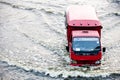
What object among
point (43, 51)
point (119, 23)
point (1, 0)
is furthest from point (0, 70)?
point (1, 0)

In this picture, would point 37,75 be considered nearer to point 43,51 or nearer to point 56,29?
point 43,51

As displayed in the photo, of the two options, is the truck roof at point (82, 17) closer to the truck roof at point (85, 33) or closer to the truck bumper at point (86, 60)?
the truck roof at point (85, 33)

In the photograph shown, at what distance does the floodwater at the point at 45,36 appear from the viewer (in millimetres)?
19328

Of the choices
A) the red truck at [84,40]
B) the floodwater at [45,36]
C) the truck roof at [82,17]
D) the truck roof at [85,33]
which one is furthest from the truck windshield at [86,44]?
the floodwater at [45,36]

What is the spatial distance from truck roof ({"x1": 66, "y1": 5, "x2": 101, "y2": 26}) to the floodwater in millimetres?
2404

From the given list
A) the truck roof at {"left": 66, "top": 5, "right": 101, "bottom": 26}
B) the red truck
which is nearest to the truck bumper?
the red truck

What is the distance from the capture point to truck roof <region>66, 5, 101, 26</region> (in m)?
19.1

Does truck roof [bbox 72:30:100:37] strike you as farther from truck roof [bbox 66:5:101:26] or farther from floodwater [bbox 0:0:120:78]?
floodwater [bbox 0:0:120:78]

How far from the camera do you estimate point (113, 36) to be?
23.1 m

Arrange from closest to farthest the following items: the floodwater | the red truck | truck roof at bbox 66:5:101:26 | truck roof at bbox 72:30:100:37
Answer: the red truck → truck roof at bbox 72:30:100:37 → truck roof at bbox 66:5:101:26 → the floodwater

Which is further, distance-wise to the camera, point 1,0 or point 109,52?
point 1,0

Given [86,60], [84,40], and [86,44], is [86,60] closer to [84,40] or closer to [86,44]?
[86,44]

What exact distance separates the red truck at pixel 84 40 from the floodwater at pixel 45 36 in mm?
832

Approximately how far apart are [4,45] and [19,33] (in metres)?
2.05
